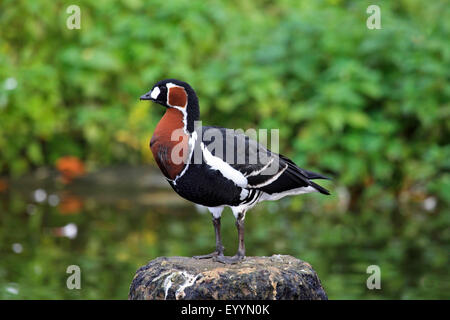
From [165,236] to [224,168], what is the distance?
4.71 meters

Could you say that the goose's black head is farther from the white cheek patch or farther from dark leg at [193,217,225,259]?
dark leg at [193,217,225,259]

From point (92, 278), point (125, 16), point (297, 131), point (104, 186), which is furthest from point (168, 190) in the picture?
point (92, 278)

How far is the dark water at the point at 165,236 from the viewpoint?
316 inches

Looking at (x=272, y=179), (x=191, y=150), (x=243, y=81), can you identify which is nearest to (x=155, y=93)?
(x=191, y=150)

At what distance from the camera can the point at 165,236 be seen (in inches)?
385

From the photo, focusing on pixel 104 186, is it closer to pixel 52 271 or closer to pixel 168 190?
pixel 168 190

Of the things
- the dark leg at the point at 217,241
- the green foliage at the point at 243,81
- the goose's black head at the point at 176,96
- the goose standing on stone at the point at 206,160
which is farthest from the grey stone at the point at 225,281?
the green foliage at the point at 243,81

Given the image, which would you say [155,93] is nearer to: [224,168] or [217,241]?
[224,168]

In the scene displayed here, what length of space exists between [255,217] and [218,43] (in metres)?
3.65

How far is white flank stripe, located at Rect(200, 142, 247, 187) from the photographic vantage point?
5.17m

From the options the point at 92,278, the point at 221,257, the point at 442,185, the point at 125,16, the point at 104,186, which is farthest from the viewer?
the point at 125,16

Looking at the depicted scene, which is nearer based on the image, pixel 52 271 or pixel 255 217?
pixel 52 271

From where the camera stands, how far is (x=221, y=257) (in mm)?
5570

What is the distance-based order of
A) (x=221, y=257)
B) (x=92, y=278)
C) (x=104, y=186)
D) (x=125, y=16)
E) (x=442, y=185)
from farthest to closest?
(x=125, y=16)
(x=104, y=186)
(x=442, y=185)
(x=92, y=278)
(x=221, y=257)
